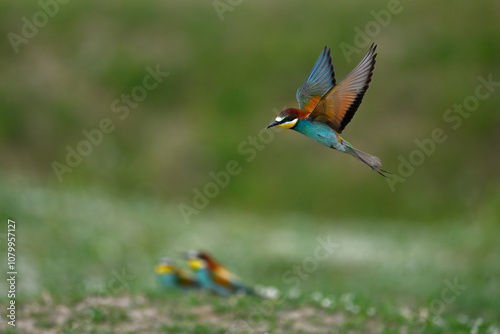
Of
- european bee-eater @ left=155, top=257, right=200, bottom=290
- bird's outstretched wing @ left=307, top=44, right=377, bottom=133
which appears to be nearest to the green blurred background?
european bee-eater @ left=155, top=257, right=200, bottom=290

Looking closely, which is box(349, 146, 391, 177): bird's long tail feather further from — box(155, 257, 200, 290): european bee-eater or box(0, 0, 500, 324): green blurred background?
box(0, 0, 500, 324): green blurred background

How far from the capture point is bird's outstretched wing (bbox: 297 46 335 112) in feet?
13.1

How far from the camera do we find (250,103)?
23.2m

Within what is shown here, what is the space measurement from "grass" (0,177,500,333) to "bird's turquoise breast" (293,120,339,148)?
4.83 metres

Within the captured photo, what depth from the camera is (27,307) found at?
8.59 m

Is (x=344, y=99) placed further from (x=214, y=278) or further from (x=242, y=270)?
(x=242, y=270)

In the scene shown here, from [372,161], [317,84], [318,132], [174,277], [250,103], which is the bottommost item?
[372,161]

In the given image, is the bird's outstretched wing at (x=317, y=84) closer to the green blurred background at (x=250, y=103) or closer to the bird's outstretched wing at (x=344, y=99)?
the bird's outstretched wing at (x=344, y=99)

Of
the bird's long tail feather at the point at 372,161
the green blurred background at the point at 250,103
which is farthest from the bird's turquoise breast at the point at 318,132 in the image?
the green blurred background at the point at 250,103

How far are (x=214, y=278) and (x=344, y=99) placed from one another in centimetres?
621

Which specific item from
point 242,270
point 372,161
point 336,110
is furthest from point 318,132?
point 242,270

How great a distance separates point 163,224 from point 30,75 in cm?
1062

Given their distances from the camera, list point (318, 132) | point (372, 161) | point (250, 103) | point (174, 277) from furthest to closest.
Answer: point (250, 103) < point (174, 277) < point (318, 132) < point (372, 161)

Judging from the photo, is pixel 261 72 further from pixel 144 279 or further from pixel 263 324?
pixel 263 324
